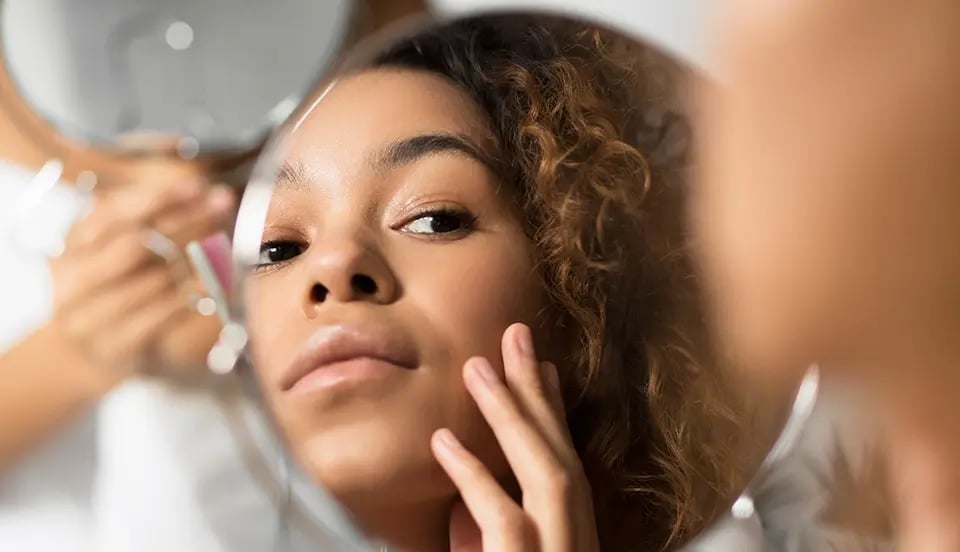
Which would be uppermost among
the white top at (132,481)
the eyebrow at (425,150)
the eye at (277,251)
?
the eyebrow at (425,150)

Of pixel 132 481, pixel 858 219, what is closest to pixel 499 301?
pixel 858 219

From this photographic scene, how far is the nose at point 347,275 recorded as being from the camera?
1.23ft

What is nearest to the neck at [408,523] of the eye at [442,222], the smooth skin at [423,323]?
the smooth skin at [423,323]

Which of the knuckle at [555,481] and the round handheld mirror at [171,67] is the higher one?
the round handheld mirror at [171,67]

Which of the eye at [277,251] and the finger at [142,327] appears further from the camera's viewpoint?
the finger at [142,327]

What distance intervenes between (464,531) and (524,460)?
0.04 metres

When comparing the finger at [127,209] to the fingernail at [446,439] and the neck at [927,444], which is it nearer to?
the fingernail at [446,439]

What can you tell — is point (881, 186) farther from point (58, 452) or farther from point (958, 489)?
point (58, 452)

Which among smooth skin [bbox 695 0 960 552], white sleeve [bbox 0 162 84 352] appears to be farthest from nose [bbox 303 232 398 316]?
white sleeve [bbox 0 162 84 352]

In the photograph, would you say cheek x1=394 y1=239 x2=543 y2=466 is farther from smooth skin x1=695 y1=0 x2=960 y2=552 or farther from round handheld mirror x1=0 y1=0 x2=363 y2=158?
round handheld mirror x1=0 y1=0 x2=363 y2=158

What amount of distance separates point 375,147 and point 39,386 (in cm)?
26

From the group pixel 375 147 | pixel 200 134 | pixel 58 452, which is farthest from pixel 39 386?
pixel 375 147

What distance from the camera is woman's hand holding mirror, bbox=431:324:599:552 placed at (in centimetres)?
37

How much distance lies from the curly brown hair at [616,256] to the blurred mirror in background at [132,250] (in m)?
0.15
